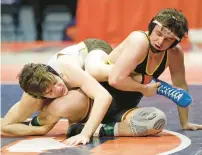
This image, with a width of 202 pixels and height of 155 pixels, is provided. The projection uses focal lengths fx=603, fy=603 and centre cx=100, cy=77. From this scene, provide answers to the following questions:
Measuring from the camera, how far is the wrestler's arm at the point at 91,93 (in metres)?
3.48

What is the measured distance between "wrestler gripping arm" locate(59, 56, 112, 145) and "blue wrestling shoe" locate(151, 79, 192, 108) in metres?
0.33

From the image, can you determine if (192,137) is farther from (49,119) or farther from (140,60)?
(49,119)

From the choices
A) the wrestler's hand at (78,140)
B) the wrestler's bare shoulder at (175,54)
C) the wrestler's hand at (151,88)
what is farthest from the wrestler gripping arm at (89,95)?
the wrestler's bare shoulder at (175,54)

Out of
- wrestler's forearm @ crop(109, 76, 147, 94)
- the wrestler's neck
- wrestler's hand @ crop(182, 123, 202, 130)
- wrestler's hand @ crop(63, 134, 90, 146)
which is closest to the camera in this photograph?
wrestler's hand @ crop(63, 134, 90, 146)

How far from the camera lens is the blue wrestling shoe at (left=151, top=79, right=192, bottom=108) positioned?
137 inches

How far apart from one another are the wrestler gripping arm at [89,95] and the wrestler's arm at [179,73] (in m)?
0.49

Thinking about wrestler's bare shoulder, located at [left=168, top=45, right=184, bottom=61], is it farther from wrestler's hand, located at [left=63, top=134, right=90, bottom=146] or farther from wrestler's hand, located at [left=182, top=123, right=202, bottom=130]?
wrestler's hand, located at [left=63, top=134, right=90, bottom=146]

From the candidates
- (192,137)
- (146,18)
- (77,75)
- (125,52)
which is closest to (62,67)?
(77,75)

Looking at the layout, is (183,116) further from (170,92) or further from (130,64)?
(130,64)

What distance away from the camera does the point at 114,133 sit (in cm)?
370

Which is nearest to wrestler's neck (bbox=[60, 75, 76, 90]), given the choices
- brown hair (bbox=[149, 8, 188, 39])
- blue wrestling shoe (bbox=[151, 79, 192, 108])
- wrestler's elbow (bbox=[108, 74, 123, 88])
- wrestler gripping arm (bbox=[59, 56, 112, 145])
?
wrestler gripping arm (bbox=[59, 56, 112, 145])

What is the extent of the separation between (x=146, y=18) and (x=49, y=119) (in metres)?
6.40

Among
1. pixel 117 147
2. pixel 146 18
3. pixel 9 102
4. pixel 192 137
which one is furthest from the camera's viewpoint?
pixel 146 18

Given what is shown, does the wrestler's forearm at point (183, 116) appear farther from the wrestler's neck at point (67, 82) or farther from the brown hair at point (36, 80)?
the brown hair at point (36, 80)
